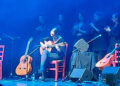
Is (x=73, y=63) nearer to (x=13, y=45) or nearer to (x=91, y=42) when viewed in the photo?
(x=91, y=42)

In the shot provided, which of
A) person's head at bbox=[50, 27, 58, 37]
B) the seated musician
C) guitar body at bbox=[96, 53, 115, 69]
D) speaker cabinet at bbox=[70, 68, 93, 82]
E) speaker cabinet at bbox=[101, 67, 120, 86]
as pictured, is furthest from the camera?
person's head at bbox=[50, 27, 58, 37]

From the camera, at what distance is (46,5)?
7.13m

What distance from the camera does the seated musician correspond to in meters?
6.17

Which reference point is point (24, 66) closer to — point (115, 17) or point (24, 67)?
point (24, 67)

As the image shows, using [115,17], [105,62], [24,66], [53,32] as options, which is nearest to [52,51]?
[53,32]

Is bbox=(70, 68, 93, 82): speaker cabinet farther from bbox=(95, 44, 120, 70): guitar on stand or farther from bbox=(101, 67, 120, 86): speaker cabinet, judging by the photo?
bbox=(101, 67, 120, 86): speaker cabinet

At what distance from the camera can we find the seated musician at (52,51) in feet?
20.2

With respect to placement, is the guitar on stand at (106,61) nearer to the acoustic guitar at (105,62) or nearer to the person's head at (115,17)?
the acoustic guitar at (105,62)

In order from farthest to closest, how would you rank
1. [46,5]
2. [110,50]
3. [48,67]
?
[46,5] → [48,67] → [110,50]

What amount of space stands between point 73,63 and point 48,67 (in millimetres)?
701

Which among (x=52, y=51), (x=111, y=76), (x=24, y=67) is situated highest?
(x=52, y=51)

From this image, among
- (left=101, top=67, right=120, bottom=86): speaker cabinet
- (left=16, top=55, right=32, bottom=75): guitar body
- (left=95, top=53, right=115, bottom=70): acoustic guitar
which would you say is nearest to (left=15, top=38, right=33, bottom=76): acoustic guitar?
(left=16, top=55, right=32, bottom=75): guitar body

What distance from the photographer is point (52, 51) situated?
6.47 metres

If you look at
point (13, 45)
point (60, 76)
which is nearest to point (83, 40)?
point (60, 76)
